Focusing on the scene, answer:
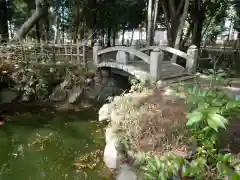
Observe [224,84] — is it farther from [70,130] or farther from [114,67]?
[70,130]

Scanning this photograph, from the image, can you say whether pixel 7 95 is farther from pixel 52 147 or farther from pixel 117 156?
pixel 117 156

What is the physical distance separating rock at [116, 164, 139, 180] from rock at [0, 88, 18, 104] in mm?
6246

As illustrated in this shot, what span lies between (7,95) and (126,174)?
667cm

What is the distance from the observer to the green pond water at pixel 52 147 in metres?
5.02

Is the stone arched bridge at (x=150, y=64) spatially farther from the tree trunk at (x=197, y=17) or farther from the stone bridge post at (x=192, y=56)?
the tree trunk at (x=197, y=17)

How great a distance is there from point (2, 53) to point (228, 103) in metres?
9.32

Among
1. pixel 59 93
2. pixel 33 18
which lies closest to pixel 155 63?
pixel 59 93

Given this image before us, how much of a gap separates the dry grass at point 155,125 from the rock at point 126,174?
394 millimetres

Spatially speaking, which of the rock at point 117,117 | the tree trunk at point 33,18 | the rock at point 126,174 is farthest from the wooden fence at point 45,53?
the rock at point 126,174

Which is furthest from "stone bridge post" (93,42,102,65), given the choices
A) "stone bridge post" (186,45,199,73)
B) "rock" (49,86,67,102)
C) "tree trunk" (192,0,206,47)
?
"tree trunk" (192,0,206,47)

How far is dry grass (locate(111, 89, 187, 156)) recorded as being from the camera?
4205mm

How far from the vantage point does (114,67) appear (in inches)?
378

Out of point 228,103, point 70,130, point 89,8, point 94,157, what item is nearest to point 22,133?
point 70,130

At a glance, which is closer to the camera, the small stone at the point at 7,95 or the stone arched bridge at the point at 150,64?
the stone arched bridge at the point at 150,64
